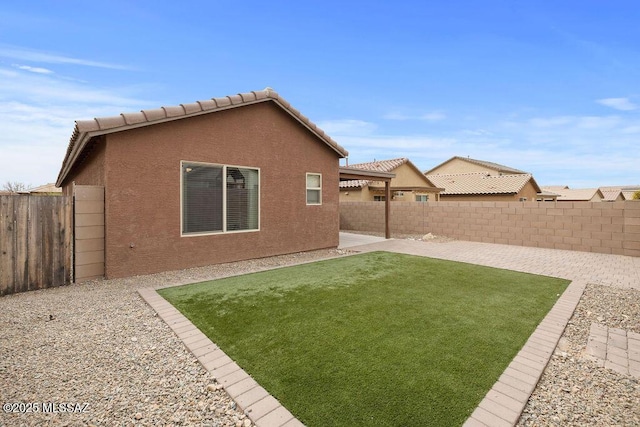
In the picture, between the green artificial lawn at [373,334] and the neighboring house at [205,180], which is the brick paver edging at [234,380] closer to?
the green artificial lawn at [373,334]

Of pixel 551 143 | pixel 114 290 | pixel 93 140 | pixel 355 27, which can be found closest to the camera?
pixel 114 290

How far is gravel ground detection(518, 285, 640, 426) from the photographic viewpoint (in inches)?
93.2

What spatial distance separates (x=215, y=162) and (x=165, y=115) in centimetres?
160

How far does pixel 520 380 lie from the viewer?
112 inches

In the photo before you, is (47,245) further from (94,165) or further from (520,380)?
(520,380)

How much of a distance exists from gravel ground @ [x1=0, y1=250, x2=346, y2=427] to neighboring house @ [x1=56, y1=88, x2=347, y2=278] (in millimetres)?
2086

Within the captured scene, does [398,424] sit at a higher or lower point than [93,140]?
lower

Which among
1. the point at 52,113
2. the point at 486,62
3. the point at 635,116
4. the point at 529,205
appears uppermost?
the point at 486,62

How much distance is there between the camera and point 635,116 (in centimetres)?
2022

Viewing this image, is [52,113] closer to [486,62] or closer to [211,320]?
[211,320]

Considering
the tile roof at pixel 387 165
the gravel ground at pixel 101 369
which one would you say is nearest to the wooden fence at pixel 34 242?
the gravel ground at pixel 101 369

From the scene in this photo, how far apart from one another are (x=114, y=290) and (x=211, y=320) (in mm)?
2874

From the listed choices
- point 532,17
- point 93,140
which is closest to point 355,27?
point 532,17

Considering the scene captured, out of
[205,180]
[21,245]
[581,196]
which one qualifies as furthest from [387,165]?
[581,196]
